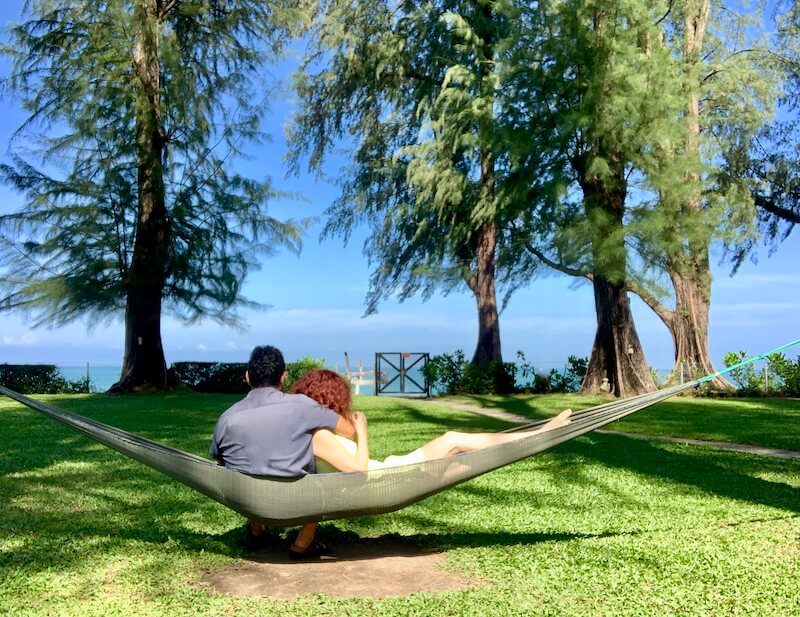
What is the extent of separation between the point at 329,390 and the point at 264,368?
0.29 m

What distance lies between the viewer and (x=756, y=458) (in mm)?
6230

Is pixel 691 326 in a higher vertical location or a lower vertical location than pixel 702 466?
higher

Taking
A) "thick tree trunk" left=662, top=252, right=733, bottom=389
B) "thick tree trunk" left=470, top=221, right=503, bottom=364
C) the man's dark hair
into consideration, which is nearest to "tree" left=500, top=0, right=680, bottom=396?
"thick tree trunk" left=662, top=252, right=733, bottom=389

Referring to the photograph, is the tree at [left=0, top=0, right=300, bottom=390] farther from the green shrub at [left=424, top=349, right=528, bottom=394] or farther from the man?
the man

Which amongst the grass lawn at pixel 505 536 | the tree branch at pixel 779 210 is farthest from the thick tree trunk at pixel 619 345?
the grass lawn at pixel 505 536

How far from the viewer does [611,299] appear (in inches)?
510

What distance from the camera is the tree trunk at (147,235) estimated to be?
1395 cm

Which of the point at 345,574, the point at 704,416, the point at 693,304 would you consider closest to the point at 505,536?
the point at 345,574

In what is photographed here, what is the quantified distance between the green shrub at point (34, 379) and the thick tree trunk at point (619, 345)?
1073cm

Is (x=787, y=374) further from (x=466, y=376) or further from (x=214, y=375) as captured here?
(x=214, y=375)

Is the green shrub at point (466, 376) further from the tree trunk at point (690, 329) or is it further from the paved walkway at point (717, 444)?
the paved walkway at point (717, 444)

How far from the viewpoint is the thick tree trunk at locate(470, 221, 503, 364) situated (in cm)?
1589

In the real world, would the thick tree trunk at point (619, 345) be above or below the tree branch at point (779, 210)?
below

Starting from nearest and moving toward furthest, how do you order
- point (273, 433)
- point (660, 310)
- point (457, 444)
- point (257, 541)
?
point (273, 433) → point (457, 444) → point (257, 541) → point (660, 310)
